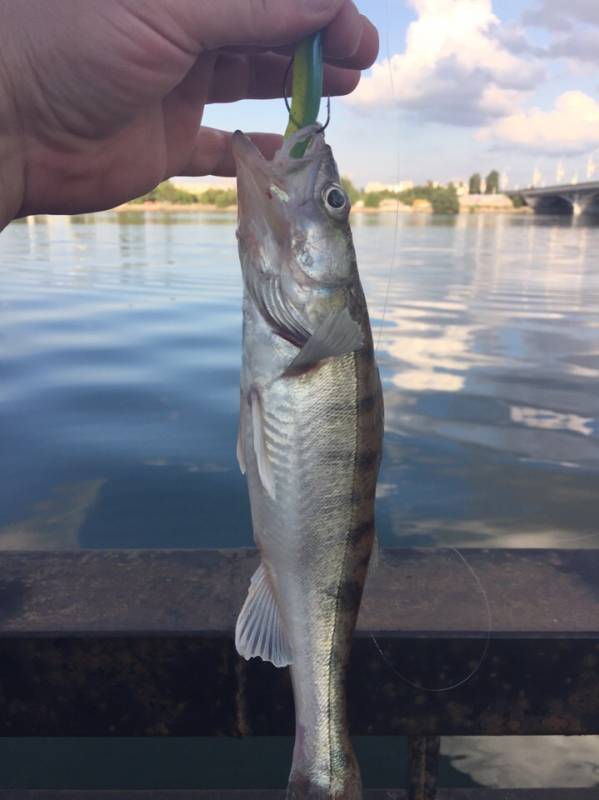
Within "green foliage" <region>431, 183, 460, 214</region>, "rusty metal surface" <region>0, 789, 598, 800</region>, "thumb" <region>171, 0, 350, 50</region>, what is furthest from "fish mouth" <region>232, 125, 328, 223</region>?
"green foliage" <region>431, 183, 460, 214</region>

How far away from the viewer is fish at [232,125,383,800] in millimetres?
2330

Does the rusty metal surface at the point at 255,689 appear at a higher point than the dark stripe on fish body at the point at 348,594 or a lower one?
lower

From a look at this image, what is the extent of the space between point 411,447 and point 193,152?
587cm

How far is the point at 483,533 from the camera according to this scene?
7.34 metres

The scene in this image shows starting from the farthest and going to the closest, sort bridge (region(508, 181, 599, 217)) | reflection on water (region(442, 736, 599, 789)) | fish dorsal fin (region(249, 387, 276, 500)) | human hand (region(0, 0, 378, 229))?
bridge (region(508, 181, 599, 217)) → reflection on water (region(442, 736, 599, 789)) → human hand (region(0, 0, 378, 229)) → fish dorsal fin (region(249, 387, 276, 500))

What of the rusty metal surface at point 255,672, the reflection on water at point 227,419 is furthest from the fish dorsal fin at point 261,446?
the reflection on water at point 227,419

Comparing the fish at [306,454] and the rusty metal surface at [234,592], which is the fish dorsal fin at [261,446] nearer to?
the fish at [306,454]

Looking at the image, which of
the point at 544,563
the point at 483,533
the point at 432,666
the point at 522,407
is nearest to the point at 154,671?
the point at 432,666

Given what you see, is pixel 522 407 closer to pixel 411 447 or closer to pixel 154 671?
pixel 411 447

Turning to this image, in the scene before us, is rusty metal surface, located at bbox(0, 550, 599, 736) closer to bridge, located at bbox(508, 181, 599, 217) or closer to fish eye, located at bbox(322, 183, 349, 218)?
fish eye, located at bbox(322, 183, 349, 218)

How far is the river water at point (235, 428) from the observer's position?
7258 mm

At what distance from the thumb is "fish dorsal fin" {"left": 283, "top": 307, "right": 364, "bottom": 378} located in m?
1.13

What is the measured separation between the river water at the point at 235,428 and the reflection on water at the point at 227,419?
0.03m

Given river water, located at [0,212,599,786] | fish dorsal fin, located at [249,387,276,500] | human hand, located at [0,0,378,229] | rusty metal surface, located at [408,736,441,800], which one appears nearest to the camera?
fish dorsal fin, located at [249,387,276,500]
